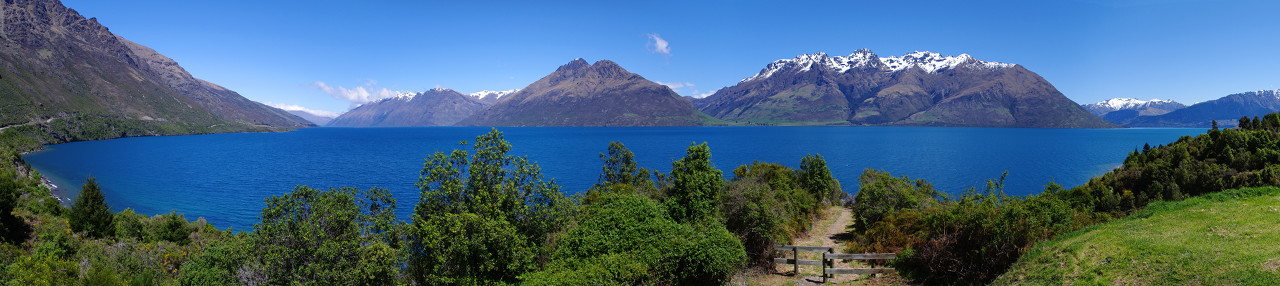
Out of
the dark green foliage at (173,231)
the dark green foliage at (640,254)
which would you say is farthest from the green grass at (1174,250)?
the dark green foliage at (173,231)

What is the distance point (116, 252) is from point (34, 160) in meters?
137

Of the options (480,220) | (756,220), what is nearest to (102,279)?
(480,220)

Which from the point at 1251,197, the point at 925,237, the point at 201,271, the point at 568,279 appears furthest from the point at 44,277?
the point at 1251,197

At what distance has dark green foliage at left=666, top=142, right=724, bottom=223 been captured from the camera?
25094 millimetres

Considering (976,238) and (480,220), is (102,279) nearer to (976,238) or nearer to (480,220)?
(480,220)

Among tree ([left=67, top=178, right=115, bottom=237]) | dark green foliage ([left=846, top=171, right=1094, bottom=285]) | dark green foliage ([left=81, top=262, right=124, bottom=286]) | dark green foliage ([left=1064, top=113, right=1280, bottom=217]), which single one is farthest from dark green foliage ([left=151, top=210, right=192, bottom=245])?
dark green foliage ([left=1064, top=113, right=1280, bottom=217])

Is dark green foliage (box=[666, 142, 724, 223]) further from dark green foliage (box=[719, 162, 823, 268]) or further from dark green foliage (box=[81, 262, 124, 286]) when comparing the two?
dark green foliage (box=[81, 262, 124, 286])

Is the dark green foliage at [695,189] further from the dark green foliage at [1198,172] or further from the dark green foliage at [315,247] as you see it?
the dark green foliage at [1198,172]

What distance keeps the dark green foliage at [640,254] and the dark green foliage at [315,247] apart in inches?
288

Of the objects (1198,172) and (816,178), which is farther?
(816,178)

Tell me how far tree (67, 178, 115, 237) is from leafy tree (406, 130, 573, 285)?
41916mm

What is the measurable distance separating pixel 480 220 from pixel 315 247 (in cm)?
748

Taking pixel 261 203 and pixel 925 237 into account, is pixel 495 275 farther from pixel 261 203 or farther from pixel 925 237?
pixel 261 203

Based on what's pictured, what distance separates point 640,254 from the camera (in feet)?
59.8
